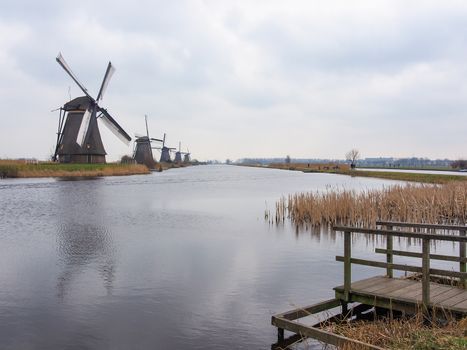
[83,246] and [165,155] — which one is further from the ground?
[165,155]

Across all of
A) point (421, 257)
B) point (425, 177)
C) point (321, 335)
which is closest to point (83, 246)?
point (321, 335)

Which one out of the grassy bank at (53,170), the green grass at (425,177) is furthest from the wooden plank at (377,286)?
the grassy bank at (53,170)

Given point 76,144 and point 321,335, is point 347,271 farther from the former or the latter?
point 76,144

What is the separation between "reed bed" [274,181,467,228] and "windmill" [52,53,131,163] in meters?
41.6

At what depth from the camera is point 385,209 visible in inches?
675

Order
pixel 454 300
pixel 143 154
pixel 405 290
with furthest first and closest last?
1. pixel 143 154
2. pixel 405 290
3. pixel 454 300

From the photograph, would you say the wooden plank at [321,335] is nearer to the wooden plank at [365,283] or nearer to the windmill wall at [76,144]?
the wooden plank at [365,283]

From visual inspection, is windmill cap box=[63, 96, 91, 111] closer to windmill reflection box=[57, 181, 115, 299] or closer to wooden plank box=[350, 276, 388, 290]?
windmill reflection box=[57, 181, 115, 299]

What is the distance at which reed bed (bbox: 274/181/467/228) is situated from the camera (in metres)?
16.2

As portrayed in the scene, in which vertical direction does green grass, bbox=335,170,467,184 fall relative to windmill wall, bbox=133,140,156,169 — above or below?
below

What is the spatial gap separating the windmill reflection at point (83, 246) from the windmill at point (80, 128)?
3362 centimetres

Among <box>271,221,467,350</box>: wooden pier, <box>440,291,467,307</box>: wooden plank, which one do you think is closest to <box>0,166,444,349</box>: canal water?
<box>271,221,467,350</box>: wooden pier

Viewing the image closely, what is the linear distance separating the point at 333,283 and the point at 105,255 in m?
6.27

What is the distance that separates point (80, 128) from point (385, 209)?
1759 inches
